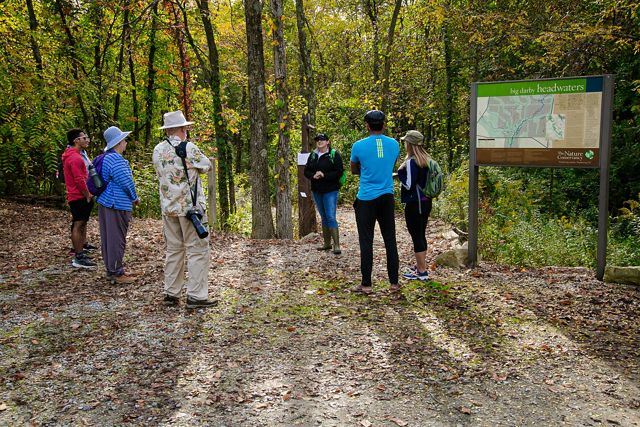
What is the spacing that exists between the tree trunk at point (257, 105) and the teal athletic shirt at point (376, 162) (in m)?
4.52

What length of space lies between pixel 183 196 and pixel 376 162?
87.7 inches

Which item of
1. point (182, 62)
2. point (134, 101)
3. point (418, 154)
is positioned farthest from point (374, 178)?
point (134, 101)

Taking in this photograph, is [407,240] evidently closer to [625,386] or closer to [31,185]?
[625,386]

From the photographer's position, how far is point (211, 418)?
383 centimetres

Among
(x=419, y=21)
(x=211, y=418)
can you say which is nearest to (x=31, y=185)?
(x=419, y=21)

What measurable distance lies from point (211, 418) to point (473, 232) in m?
4.96

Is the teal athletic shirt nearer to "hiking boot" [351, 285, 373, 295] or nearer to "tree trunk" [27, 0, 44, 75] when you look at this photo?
"hiking boot" [351, 285, 373, 295]

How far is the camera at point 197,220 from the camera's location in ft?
18.8

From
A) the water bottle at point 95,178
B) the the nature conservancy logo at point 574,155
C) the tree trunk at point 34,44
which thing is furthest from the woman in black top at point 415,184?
the tree trunk at point 34,44

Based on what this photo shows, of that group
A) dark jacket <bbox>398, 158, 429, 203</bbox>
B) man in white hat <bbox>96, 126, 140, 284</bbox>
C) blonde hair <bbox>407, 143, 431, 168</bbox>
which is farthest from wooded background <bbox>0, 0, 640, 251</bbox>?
dark jacket <bbox>398, 158, 429, 203</bbox>

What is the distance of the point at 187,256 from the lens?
6.02 m

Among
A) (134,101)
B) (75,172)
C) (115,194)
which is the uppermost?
(134,101)

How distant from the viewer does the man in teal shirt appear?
6.28m

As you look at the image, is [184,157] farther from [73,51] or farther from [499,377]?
[73,51]
